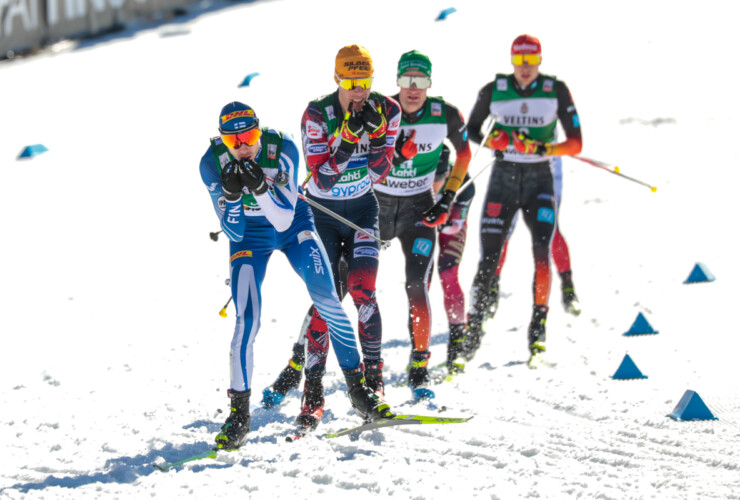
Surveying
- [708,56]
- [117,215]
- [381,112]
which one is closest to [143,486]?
[381,112]

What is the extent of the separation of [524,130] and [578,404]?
265cm

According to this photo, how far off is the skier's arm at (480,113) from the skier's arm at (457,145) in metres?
0.88

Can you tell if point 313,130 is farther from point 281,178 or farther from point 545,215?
→ point 545,215

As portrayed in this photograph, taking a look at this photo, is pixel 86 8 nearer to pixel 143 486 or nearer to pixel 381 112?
pixel 381 112

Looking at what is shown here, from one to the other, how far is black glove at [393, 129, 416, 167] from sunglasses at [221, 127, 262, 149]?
5.01 feet

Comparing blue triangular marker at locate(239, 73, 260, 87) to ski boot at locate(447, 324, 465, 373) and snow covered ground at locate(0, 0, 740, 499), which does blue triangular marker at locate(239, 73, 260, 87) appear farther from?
ski boot at locate(447, 324, 465, 373)

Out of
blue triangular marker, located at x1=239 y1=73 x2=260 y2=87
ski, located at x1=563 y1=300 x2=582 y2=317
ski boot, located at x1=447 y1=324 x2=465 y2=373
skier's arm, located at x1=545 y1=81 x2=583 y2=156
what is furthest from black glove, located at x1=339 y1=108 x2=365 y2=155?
blue triangular marker, located at x1=239 y1=73 x2=260 y2=87

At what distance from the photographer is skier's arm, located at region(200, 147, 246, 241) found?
510 centimetres

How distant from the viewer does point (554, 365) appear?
679cm

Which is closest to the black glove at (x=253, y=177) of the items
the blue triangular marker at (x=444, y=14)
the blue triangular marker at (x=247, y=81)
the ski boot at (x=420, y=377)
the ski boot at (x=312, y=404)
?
the ski boot at (x=312, y=404)

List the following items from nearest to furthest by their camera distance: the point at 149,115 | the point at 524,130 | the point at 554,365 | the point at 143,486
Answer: the point at 143,486, the point at 554,365, the point at 524,130, the point at 149,115

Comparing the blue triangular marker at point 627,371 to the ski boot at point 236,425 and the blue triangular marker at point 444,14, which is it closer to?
the ski boot at point 236,425

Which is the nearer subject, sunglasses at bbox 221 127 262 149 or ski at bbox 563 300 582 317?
sunglasses at bbox 221 127 262 149

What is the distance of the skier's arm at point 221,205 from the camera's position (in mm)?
5102
